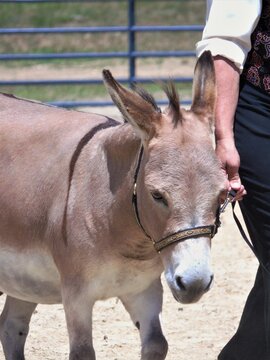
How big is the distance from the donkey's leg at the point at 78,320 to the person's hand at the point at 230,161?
2.64 ft

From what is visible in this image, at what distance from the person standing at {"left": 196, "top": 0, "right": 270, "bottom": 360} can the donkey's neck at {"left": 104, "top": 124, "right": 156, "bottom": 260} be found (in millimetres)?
377

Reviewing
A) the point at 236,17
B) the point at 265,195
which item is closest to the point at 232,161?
the point at 265,195

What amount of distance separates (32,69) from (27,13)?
15.2ft

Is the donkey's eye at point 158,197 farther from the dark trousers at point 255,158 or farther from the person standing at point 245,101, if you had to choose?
the dark trousers at point 255,158

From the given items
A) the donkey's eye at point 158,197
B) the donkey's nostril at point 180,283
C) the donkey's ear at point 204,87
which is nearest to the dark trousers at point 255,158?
the donkey's ear at point 204,87

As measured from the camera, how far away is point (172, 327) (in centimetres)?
589

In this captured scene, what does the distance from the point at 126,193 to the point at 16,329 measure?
1348 millimetres

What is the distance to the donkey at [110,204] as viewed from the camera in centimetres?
354

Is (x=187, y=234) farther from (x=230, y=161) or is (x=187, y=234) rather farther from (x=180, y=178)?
(x=230, y=161)

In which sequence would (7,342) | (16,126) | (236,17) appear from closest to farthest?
(236,17) → (16,126) → (7,342)

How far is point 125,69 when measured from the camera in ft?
54.9

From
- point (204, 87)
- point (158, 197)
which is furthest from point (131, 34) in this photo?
point (158, 197)

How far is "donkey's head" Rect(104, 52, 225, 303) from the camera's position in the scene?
349 cm

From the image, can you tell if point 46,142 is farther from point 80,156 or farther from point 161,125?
point 161,125
